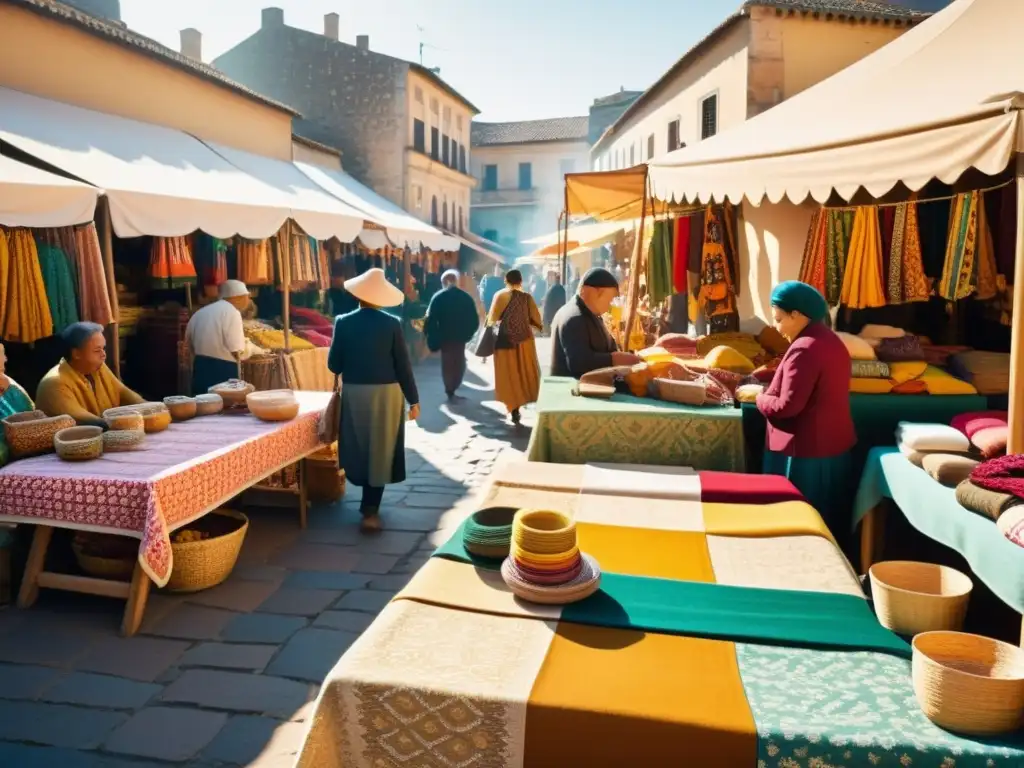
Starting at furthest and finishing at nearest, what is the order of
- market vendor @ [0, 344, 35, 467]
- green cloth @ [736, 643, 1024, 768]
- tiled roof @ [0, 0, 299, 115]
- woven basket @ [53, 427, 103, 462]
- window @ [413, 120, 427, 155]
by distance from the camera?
window @ [413, 120, 427, 155] < tiled roof @ [0, 0, 299, 115] < market vendor @ [0, 344, 35, 467] < woven basket @ [53, 427, 103, 462] < green cloth @ [736, 643, 1024, 768]

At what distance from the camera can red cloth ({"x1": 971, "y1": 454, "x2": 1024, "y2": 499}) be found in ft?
10.0

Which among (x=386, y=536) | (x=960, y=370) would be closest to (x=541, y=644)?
(x=386, y=536)

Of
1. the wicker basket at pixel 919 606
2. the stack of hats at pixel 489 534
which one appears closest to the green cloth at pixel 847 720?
the wicker basket at pixel 919 606

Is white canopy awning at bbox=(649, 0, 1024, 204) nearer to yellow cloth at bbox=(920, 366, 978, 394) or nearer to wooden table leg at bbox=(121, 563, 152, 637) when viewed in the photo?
yellow cloth at bbox=(920, 366, 978, 394)

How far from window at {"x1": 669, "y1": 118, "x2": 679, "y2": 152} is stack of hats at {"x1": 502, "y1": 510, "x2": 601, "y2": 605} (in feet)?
55.5

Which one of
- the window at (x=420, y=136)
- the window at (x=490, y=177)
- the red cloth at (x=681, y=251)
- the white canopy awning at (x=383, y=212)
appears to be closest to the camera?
the red cloth at (x=681, y=251)

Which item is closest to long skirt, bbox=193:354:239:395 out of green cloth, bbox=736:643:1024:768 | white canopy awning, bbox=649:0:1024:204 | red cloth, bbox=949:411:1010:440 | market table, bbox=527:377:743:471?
market table, bbox=527:377:743:471

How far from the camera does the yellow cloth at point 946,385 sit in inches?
196

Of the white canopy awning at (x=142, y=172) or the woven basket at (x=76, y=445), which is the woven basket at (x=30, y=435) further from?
the white canopy awning at (x=142, y=172)

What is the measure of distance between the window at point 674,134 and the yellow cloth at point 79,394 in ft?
49.7

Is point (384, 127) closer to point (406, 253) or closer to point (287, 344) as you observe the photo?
point (406, 253)

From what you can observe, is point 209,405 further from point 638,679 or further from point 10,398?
point 638,679

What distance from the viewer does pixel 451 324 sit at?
10523 millimetres

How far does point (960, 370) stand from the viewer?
5191 mm
